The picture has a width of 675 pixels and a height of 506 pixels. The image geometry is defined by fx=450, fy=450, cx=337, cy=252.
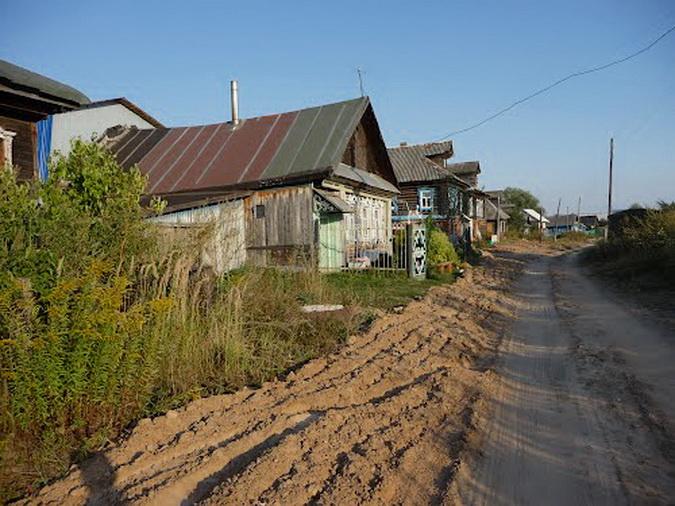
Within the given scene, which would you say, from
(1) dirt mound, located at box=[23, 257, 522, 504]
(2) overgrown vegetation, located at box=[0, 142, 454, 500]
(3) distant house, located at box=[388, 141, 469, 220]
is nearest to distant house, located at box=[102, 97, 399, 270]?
(2) overgrown vegetation, located at box=[0, 142, 454, 500]

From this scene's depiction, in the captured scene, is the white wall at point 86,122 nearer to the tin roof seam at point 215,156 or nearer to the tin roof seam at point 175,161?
the tin roof seam at point 175,161

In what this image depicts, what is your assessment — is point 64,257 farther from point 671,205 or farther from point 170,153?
point 671,205

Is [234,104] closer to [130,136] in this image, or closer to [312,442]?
[130,136]

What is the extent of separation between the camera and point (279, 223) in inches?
528

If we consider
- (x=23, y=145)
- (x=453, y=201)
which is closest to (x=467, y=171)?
(x=453, y=201)

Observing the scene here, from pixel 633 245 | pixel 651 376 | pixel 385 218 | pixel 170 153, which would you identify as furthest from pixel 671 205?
pixel 170 153

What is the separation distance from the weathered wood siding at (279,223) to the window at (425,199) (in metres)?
16.8

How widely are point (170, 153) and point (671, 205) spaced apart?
19.9 m

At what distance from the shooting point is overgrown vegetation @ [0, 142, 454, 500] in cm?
312

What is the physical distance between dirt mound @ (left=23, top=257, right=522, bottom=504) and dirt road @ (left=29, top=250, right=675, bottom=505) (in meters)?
Answer: 0.01

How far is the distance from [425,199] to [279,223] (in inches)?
685

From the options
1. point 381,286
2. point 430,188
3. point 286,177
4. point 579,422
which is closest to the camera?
point 579,422

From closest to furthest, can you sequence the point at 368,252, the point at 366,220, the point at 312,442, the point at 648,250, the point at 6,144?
the point at 312,442, the point at 6,144, the point at 648,250, the point at 368,252, the point at 366,220

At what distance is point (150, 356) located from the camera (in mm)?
3900
